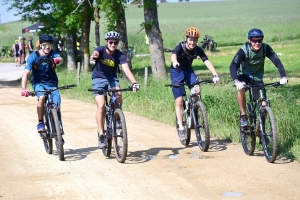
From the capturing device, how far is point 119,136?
9656 mm

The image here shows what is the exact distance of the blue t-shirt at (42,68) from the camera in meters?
10.3

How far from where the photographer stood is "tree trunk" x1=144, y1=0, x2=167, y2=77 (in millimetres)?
21698

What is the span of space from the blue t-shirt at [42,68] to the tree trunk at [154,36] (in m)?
Result: 11.1

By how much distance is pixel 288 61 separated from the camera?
1357 inches

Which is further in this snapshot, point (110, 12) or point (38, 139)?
point (110, 12)

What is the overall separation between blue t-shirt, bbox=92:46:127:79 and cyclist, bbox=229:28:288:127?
5.40ft

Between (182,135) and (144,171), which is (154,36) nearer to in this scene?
(182,135)

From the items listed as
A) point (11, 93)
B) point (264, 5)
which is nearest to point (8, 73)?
point (11, 93)

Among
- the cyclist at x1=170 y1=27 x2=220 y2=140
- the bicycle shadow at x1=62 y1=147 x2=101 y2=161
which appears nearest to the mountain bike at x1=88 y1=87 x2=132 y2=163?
the bicycle shadow at x1=62 y1=147 x2=101 y2=161

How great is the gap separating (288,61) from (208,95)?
801 inches

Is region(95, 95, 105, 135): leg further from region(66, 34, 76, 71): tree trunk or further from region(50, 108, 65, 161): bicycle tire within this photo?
region(66, 34, 76, 71): tree trunk

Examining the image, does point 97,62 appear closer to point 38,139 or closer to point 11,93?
point 38,139

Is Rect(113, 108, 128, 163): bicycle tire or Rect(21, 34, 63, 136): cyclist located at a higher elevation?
Rect(21, 34, 63, 136): cyclist

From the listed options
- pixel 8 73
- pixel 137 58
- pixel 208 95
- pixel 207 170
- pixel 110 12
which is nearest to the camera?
pixel 207 170
